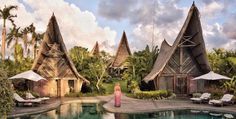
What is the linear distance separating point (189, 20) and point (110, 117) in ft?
36.8

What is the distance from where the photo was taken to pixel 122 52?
136 ft

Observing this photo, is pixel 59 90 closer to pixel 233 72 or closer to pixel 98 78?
pixel 98 78

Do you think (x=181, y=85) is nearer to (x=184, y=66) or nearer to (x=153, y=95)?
(x=184, y=66)

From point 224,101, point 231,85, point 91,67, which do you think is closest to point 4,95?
point 224,101

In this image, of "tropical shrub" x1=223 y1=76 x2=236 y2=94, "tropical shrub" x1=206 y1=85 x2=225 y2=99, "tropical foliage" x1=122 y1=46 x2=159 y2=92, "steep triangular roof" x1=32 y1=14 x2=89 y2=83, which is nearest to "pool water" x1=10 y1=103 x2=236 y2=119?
"tropical shrub" x1=206 y1=85 x2=225 y2=99

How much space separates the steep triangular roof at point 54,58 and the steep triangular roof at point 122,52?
1769 centimetres

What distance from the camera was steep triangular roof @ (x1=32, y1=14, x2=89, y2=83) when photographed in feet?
74.5

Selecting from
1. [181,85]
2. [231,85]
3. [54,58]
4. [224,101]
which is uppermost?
[54,58]

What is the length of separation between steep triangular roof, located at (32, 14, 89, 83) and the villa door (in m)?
7.03

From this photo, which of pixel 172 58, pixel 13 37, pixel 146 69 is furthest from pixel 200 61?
pixel 13 37

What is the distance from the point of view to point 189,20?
72.3 ft

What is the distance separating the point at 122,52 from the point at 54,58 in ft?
62.3

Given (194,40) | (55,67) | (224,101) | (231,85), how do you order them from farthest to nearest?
(55,67), (194,40), (231,85), (224,101)

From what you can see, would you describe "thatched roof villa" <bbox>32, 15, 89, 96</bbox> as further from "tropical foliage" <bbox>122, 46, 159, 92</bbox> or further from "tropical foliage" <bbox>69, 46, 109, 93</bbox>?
"tropical foliage" <bbox>122, 46, 159, 92</bbox>
